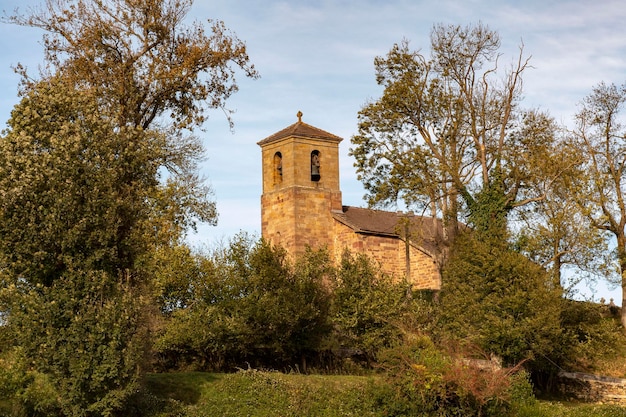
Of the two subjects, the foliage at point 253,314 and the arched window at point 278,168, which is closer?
the foliage at point 253,314

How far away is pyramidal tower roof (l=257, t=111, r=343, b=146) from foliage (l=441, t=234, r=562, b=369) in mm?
16146

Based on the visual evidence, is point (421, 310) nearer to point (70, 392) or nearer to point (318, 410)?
point (318, 410)

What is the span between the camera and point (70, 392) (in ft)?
68.7

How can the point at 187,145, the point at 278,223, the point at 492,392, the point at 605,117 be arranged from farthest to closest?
the point at 278,223
the point at 605,117
the point at 187,145
the point at 492,392

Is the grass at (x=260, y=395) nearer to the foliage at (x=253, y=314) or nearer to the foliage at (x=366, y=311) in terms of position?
the foliage at (x=253, y=314)

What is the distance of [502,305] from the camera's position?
30.8 meters

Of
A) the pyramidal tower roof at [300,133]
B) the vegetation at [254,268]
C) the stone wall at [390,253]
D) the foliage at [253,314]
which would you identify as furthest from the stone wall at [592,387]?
the pyramidal tower roof at [300,133]

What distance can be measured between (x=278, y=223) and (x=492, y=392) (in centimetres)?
2577

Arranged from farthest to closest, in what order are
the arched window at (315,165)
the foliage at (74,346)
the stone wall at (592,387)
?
1. the arched window at (315,165)
2. the stone wall at (592,387)
3. the foliage at (74,346)

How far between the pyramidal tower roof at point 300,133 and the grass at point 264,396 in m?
22.9

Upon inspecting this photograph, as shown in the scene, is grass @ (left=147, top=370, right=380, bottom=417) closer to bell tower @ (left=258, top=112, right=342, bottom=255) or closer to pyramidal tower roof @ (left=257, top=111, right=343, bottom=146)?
bell tower @ (left=258, top=112, right=342, bottom=255)

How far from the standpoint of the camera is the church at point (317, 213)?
46.2m

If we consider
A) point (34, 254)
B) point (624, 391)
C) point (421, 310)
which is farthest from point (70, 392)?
point (624, 391)

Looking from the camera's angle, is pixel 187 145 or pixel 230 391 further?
pixel 187 145
